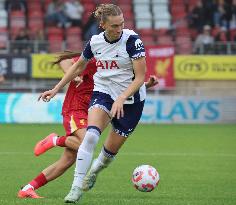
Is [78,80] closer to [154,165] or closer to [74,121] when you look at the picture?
[74,121]

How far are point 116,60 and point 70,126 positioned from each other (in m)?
1.12

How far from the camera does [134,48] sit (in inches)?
330

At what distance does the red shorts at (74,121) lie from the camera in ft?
30.2

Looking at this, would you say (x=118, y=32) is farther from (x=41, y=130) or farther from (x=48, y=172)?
(x=41, y=130)

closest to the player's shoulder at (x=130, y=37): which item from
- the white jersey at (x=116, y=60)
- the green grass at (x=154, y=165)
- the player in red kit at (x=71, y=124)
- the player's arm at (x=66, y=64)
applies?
the white jersey at (x=116, y=60)

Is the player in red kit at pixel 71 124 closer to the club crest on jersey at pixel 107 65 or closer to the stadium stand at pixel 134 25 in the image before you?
the club crest on jersey at pixel 107 65

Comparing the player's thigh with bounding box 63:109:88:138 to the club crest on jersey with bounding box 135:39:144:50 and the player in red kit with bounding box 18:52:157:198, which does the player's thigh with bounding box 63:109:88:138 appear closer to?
the player in red kit with bounding box 18:52:157:198

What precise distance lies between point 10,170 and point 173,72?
1416 centimetres

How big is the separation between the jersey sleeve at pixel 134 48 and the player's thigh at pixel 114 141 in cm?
88

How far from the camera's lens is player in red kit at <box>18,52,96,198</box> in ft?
29.9

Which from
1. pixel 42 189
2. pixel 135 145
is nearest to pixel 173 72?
pixel 135 145

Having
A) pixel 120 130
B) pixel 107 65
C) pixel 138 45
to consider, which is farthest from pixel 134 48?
pixel 120 130

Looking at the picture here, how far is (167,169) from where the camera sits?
12.9 meters

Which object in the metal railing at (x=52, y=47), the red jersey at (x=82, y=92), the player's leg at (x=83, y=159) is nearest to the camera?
the player's leg at (x=83, y=159)
